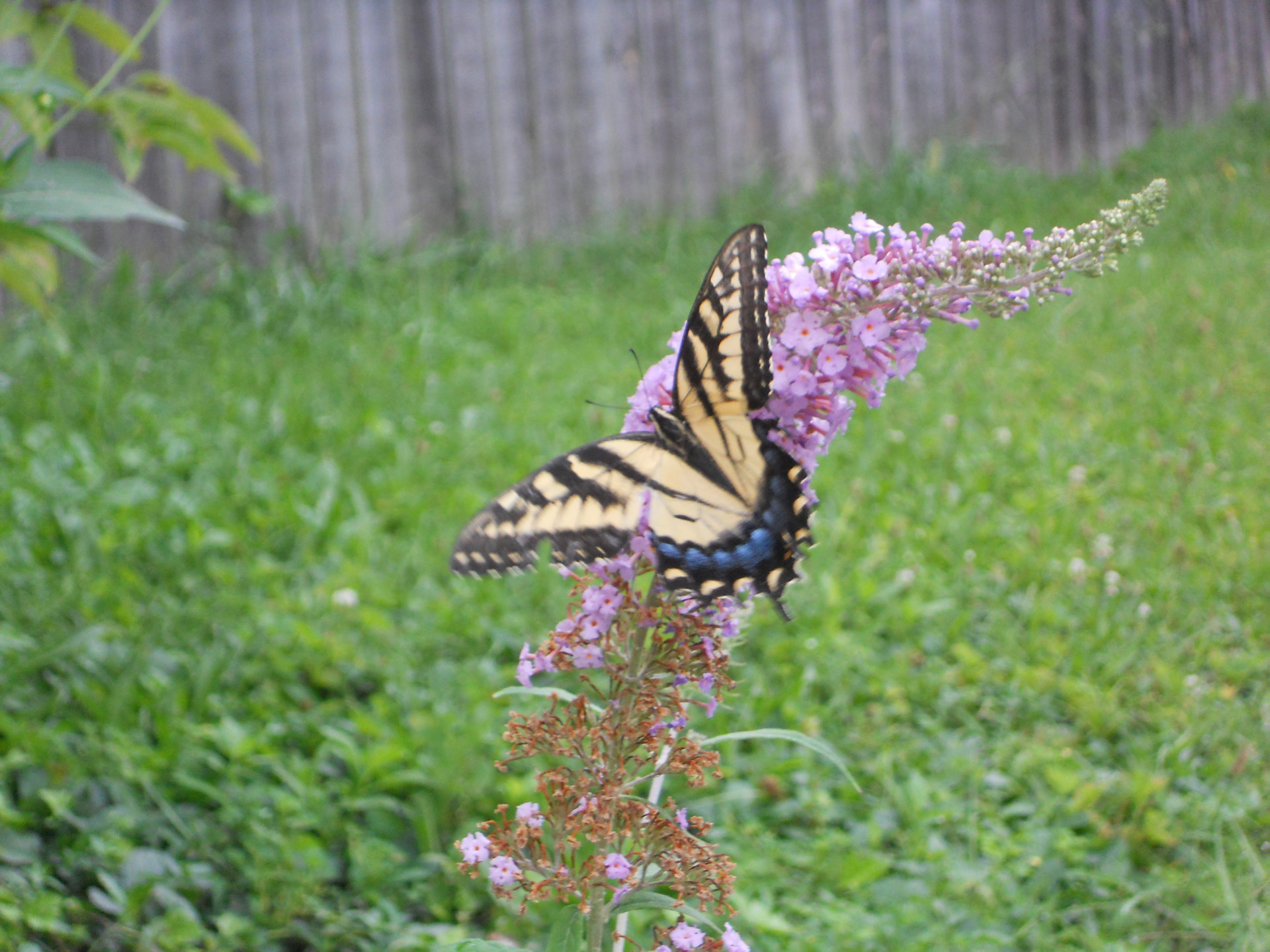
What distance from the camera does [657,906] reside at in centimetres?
121

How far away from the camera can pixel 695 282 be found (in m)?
5.37

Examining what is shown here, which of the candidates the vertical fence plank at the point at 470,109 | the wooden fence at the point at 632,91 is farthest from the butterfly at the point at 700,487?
the vertical fence plank at the point at 470,109

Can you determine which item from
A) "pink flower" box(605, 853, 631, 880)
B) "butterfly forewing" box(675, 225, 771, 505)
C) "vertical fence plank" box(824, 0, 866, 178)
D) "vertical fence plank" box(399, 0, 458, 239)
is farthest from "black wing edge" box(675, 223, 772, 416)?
"vertical fence plank" box(824, 0, 866, 178)

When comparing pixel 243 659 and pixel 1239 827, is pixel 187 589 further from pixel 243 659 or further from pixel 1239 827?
pixel 1239 827

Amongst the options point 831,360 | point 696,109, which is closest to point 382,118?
point 696,109

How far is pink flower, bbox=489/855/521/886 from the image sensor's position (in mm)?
1276

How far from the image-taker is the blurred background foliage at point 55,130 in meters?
1.47

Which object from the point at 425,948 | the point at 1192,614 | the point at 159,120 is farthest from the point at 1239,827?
the point at 159,120

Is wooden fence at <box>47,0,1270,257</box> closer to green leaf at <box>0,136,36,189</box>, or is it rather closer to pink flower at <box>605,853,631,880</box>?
green leaf at <box>0,136,36,189</box>

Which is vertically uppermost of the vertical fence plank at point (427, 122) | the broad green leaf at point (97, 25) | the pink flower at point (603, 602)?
the vertical fence plank at point (427, 122)

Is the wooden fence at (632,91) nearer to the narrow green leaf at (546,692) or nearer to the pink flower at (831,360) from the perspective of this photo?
the narrow green leaf at (546,692)

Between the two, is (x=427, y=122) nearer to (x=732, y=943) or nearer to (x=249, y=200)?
(x=249, y=200)

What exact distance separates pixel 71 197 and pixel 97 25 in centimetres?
40

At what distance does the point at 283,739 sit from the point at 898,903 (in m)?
1.45
